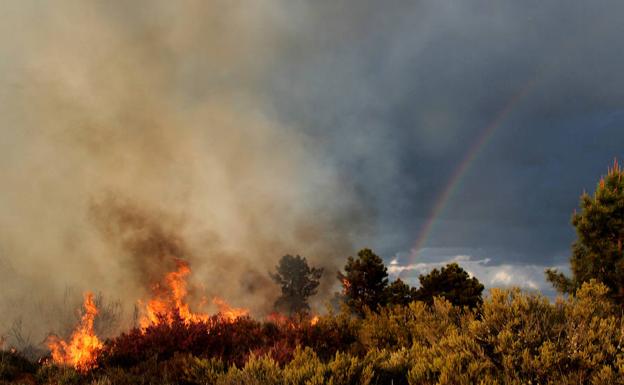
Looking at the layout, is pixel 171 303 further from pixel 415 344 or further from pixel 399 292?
pixel 415 344

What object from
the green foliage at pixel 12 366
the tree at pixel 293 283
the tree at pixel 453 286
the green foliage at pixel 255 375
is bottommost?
the green foliage at pixel 255 375

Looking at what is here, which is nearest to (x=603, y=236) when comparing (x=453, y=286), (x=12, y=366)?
(x=453, y=286)

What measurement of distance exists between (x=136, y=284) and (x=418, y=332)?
9780cm

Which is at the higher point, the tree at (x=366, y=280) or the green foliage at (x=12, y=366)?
the tree at (x=366, y=280)

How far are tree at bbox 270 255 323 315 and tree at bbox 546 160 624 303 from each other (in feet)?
170

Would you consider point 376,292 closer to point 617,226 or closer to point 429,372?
point 617,226

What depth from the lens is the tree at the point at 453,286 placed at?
2322 centimetres

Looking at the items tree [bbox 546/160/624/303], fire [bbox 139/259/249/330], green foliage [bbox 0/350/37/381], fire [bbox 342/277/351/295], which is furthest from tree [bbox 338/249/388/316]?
green foliage [bbox 0/350/37/381]

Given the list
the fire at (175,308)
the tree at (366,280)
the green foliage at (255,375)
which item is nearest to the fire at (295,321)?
the fire at (175,308)

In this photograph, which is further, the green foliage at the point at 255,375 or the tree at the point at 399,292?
the tree at the point at 399,292

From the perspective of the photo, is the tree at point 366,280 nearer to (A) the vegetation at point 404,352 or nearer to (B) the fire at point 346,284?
(B) the fire at point 346,284

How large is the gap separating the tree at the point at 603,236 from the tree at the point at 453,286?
17.9 feet

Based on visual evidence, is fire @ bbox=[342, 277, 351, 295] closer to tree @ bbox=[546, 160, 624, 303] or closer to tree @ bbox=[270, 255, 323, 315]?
tree @ bbox=[546, 160, 624, 303]

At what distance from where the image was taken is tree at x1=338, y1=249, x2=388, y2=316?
2464 centimetres
